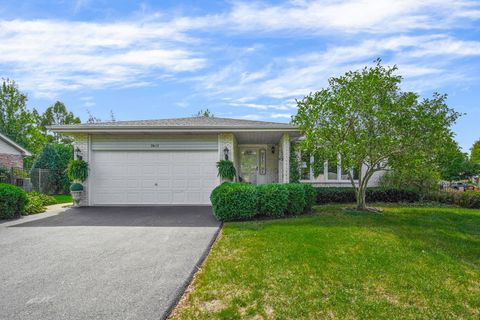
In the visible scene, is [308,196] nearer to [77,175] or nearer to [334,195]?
[334,195]

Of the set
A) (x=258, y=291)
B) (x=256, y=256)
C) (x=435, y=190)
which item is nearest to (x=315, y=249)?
(x=256, y=256)

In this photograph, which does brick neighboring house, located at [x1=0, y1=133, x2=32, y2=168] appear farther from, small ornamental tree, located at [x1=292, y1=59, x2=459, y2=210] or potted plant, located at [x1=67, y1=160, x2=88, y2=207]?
small ornamental tree, located at [x1=292, y1=59, x2=459, y2=210]

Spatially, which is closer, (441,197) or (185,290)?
(185,290)

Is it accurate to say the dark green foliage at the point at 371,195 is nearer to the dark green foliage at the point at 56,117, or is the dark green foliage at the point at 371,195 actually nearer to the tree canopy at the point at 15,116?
the tree canopy at the point at 15,116

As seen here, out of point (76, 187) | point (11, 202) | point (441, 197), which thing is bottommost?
point (441, 197)

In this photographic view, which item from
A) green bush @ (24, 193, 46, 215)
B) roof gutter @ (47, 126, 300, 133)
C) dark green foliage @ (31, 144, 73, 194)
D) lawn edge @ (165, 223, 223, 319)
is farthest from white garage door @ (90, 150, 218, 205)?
dark green foliage @ (31, 144, 73, 194)

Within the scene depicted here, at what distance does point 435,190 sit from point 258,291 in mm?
12126

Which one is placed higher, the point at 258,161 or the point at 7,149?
the point at 7,149

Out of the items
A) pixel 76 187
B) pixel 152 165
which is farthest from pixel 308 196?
pixel 76 187

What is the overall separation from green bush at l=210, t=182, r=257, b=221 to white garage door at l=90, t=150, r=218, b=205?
3244 millimetres

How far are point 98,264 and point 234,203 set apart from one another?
395 centimetres

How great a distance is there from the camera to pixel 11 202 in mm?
8695

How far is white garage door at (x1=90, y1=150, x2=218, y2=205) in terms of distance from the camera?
434 inches

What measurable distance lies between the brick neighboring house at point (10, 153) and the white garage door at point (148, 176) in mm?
11883
